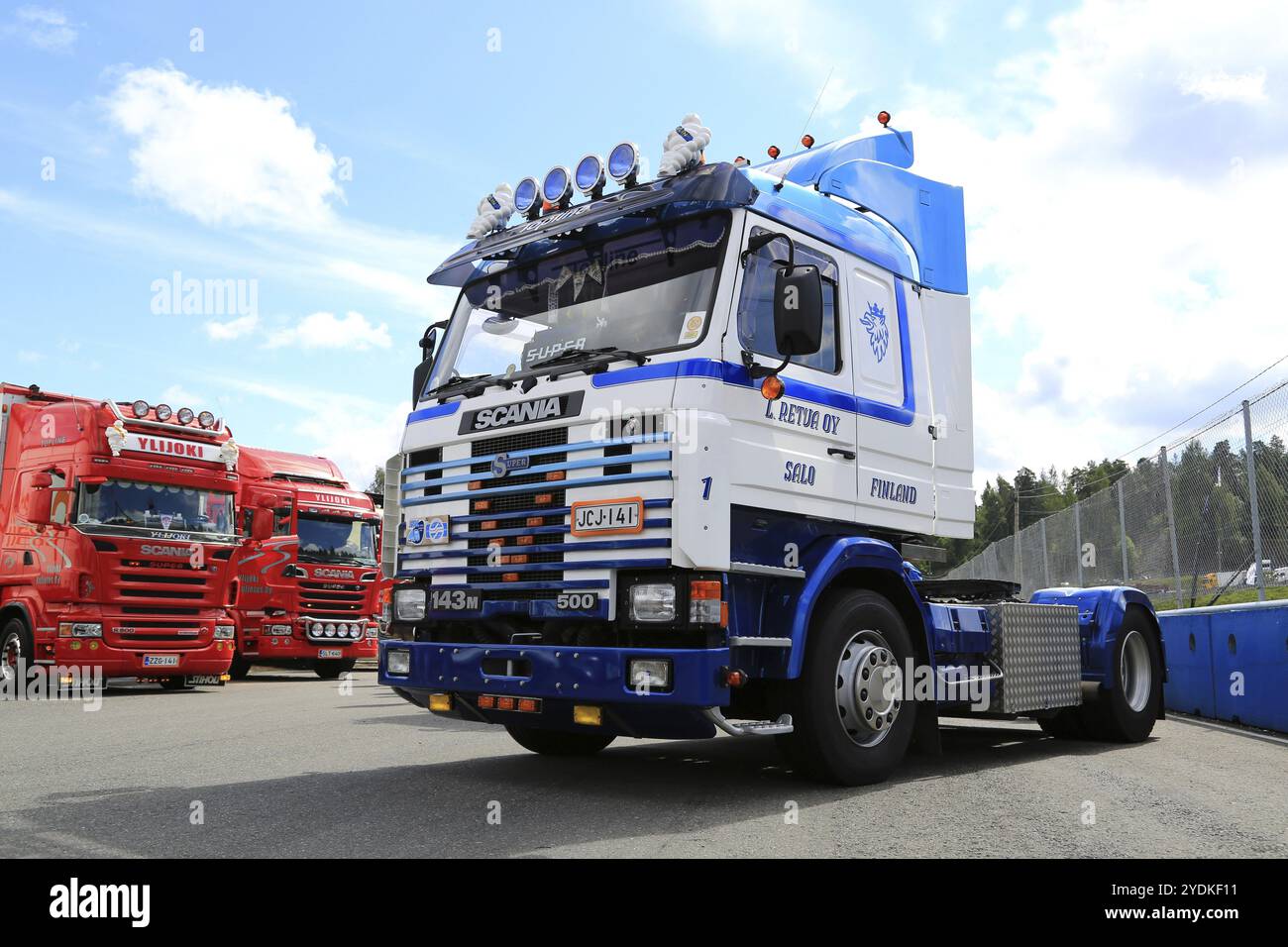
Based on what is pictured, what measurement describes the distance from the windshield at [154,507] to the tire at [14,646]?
1.83 metres

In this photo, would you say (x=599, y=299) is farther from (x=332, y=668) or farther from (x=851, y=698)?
(x=332, y=668)

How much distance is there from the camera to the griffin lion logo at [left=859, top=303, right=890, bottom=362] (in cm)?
691

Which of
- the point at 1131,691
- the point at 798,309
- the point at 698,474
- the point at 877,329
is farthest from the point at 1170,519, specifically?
the point at 698,474

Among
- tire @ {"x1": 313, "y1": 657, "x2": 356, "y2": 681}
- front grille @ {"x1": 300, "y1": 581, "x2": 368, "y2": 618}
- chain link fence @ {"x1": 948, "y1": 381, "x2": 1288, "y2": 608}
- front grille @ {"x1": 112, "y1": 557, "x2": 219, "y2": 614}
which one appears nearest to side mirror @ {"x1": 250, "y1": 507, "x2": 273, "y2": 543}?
front grille @ {"x1": 300, "y1": 581, "x2": 368, "y2": 618}

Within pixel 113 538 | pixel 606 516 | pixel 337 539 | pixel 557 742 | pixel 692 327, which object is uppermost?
pixel 692 327

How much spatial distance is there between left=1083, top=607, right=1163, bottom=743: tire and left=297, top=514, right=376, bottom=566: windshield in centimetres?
1335

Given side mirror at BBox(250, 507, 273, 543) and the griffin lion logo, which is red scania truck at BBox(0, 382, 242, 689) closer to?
side mirror at BBox(250, 507, 273, 543)

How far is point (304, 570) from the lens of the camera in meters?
18.6

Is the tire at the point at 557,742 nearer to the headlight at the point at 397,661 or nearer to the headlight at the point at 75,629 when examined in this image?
the headlight at the point at 397,661

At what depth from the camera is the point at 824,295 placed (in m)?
6.60

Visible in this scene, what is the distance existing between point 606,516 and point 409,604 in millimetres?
1745

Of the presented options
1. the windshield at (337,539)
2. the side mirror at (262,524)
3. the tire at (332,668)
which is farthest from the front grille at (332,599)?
the side mirror at (262,524)

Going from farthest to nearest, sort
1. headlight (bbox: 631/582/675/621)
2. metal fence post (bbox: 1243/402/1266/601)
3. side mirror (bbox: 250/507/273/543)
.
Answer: side mirror (bbox: 250/507/273/543) < metal fence post (bbox: 1243/402/1266/601) < headlight (bbox: 631/582/675/621)
